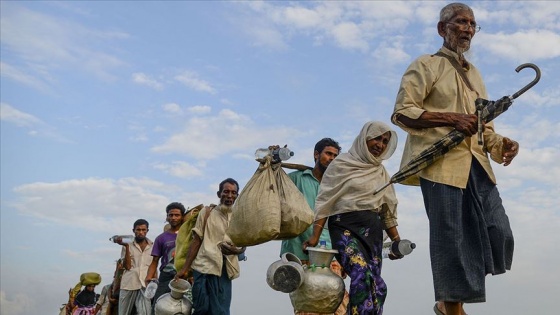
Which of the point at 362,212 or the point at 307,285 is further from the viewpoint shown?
the point at 362,212

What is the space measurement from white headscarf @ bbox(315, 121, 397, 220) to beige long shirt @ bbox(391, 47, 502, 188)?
3.87 ft

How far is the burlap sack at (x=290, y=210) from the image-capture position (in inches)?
183

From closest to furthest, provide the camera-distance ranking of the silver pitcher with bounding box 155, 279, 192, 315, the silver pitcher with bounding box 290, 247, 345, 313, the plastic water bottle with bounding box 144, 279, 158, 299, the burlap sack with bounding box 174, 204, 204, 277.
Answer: the silver pitcher with bounding box 290, 247, 345, 313 < the silver pitcher with bounding box 155, 279, 192, 315 < the burlap sack with bounding box 174, 204, 204, 277 < the plastic water bottle with bounding box 144, 279, 158, 299

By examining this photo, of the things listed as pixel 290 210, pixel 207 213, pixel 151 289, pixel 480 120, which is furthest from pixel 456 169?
pixel 151 289

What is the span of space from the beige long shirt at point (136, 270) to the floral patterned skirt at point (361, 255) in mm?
5503

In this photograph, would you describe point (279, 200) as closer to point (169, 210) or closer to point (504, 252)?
point (504, 252)

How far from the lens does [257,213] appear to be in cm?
452

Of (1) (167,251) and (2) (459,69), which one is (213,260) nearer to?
(1) (167,251)

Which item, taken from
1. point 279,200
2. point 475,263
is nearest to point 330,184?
point 279,200

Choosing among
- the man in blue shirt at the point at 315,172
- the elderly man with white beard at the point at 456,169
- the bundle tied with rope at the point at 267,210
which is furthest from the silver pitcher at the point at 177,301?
the elderly man with white beard at the point at 456,169

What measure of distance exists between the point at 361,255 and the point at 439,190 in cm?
140

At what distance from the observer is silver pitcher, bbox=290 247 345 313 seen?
4953mm

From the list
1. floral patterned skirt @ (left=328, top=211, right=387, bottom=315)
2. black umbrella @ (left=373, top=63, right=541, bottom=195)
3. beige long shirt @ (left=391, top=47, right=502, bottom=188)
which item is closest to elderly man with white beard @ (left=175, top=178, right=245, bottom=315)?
floral patterned skirt @ (left=328, top=211, right=387, bottom=315)

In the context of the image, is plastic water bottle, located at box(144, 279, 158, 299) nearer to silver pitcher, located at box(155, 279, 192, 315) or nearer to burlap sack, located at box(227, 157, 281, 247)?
silver pitcher, located at box(155, 279, 192, 315)
